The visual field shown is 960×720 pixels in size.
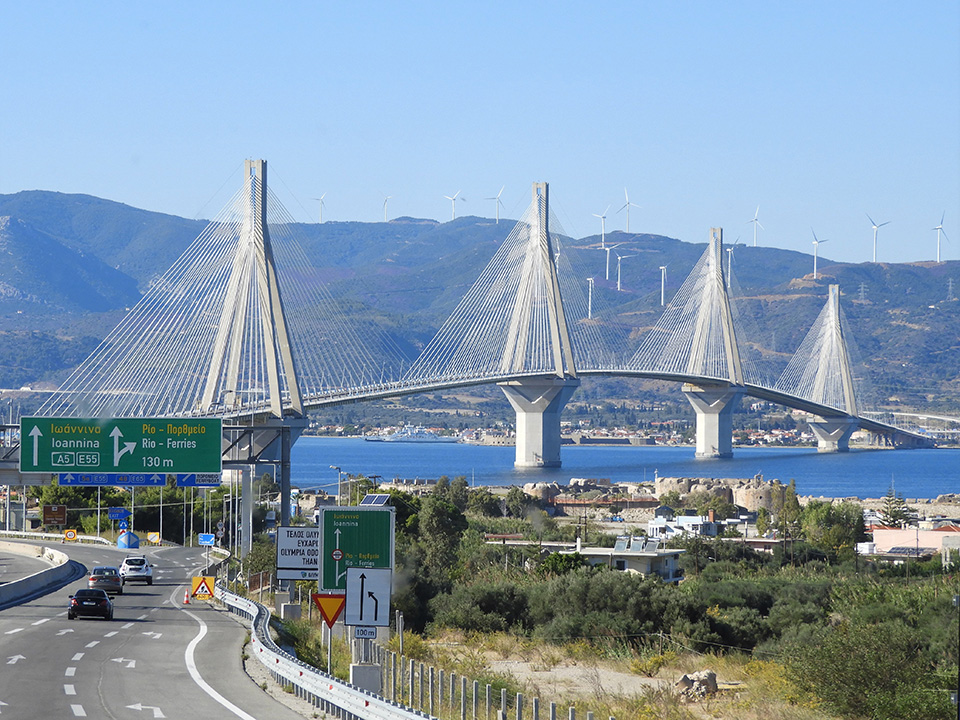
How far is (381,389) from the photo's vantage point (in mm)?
101000

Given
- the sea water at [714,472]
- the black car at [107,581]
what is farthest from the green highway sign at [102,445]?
the sea water at [714,472]

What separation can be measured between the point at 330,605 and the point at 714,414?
134771mm

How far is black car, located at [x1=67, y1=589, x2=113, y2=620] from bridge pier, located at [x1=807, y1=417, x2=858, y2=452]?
463 feet

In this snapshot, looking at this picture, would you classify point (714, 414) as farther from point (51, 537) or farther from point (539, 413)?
point (51, 537)

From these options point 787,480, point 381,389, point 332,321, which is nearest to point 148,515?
point 332,321

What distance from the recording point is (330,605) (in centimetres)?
1662

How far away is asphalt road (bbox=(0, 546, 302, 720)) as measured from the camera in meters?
16.4

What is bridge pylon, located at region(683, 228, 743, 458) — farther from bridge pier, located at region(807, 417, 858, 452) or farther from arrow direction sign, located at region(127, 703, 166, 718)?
arrow direction sign, located at region(127, 703, 166, 718)

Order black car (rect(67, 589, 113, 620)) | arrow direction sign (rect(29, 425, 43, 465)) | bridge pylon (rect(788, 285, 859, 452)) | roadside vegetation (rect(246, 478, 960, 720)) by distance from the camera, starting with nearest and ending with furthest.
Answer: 1. roadside vegetation (rect(246, 478, 960, 720))
2. black car (rect(67, 589, 113, 620))
3. arrow direction sign (rect(29, 425, 43, 465))
4. bridge pylon (rect(788, 285, 859, 452))

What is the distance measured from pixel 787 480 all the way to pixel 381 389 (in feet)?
174

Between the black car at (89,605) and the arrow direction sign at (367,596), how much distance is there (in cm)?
1374

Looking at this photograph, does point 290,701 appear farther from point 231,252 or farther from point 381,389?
point 381,389

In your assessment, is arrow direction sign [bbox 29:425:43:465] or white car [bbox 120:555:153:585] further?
white car [bbox 120:555:153:585]

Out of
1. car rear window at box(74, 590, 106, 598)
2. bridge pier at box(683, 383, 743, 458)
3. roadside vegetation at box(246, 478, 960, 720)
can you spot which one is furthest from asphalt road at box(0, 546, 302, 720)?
bridge pier at box(683, 383, 743, 458)
